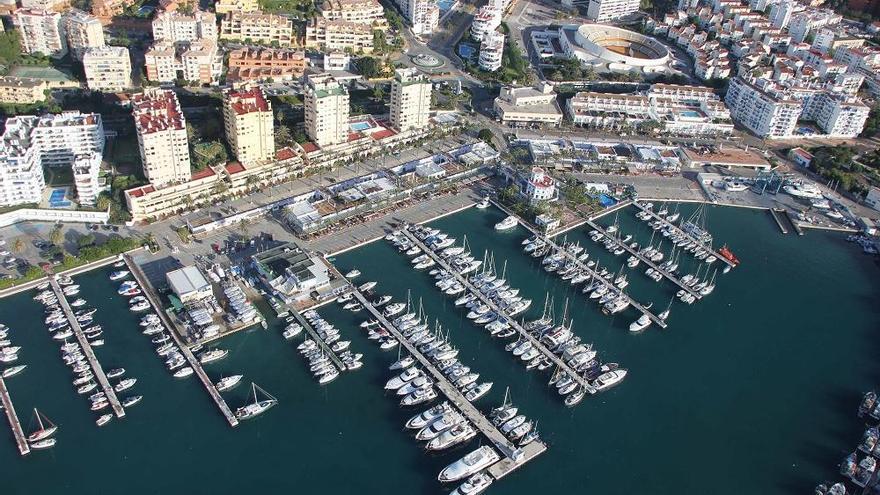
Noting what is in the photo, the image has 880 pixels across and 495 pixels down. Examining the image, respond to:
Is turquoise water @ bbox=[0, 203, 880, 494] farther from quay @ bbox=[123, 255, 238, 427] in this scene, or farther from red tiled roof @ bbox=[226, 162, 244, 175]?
red tiled roof @ bbox=[226, 162, 244, 175]

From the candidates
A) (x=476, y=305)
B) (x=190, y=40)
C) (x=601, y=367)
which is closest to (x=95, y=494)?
(x=476, y=305)

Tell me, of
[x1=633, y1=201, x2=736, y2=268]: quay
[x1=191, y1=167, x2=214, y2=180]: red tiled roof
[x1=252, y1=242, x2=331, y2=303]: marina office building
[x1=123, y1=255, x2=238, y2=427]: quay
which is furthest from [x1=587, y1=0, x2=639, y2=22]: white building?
[x1=123, y1=255, x2=238, y2=427]: quay

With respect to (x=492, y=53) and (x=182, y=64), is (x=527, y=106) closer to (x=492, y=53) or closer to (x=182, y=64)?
(x=492, y=53)

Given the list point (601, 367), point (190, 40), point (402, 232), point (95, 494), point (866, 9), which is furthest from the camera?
point (866, 9)

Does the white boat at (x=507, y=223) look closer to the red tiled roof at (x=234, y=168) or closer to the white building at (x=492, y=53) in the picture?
the red tiled roof at (x=234, y=168)

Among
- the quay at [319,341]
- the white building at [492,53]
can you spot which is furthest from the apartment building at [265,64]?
the quay at [319,341]

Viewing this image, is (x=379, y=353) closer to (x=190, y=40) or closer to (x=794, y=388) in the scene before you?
(x=794, y=388)
